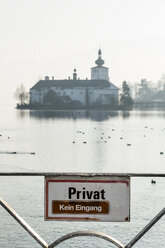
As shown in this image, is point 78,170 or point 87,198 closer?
point 87,198

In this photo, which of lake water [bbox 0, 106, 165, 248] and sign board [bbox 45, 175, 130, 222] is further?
lake water [bbox 0, 106, 165, 248]

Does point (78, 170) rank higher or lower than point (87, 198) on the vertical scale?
lower

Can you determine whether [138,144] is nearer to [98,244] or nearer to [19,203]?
[19,203]

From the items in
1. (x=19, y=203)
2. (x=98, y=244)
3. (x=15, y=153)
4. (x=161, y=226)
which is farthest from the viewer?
(x=15, y=153)

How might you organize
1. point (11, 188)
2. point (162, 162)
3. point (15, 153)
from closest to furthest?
point (11, 188)
point (162, 162)
point (15, 153)

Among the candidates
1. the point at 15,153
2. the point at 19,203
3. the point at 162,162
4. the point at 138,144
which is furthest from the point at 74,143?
the point at 19,203

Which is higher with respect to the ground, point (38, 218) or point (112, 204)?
point (112, 204)

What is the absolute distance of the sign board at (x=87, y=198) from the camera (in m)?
5.04

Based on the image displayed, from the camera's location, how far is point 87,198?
507 cm

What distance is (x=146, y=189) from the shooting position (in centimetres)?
3744

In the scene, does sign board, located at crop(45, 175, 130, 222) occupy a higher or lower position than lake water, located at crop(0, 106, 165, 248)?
higher

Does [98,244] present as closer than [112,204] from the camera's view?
No

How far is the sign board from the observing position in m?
5.04

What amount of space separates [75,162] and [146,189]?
1959 centimetres
